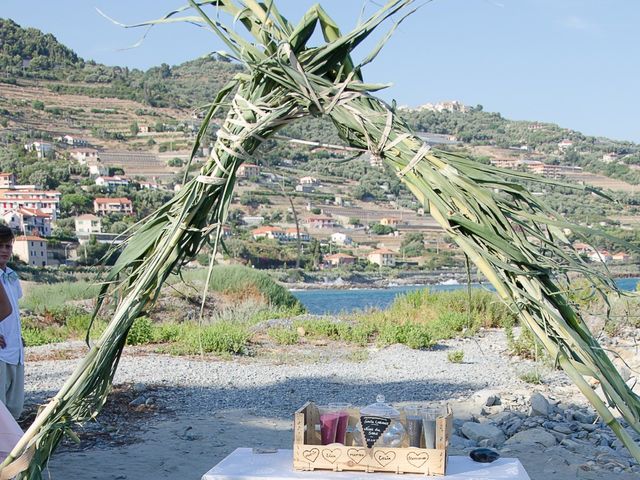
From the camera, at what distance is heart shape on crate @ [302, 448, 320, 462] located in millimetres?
3371

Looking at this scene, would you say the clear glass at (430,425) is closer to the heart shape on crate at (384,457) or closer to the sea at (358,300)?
the heart shape on crate at (384,457)

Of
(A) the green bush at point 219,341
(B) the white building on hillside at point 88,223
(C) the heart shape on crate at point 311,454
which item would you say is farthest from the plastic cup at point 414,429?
(B) the white building on hillside at point 88,223

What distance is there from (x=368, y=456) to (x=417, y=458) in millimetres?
198

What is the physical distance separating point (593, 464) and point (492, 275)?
3945mm

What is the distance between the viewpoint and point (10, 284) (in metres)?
5.04

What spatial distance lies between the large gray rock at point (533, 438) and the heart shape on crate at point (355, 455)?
3499 mm

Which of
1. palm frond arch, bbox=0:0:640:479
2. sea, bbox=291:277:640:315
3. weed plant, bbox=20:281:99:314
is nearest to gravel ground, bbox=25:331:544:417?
sea, bbox=291:277:640:315

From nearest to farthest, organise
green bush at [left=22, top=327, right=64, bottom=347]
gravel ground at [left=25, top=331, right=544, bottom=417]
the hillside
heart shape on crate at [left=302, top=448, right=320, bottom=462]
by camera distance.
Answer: heart shape on crate at [left=302, top=448, right=320, bottom=462], gravel ground at [left=25, top=331, right=544, bottom=417], green bush at [left=22, top=327, right=64, bottom=347], the hillside

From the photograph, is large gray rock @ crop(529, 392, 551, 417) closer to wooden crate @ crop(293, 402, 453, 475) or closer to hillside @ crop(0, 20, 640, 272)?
wooden crate @ crop(293, 402, 453, 475)

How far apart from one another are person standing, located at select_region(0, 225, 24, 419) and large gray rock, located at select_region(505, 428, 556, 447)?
3723 mm

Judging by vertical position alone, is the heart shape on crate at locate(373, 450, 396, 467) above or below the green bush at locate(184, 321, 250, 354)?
above

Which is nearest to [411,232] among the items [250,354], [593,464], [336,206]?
[336,206]

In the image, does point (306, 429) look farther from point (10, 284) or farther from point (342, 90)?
point (10, 284)

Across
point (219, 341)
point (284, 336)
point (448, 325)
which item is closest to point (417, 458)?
point (219, 341)
